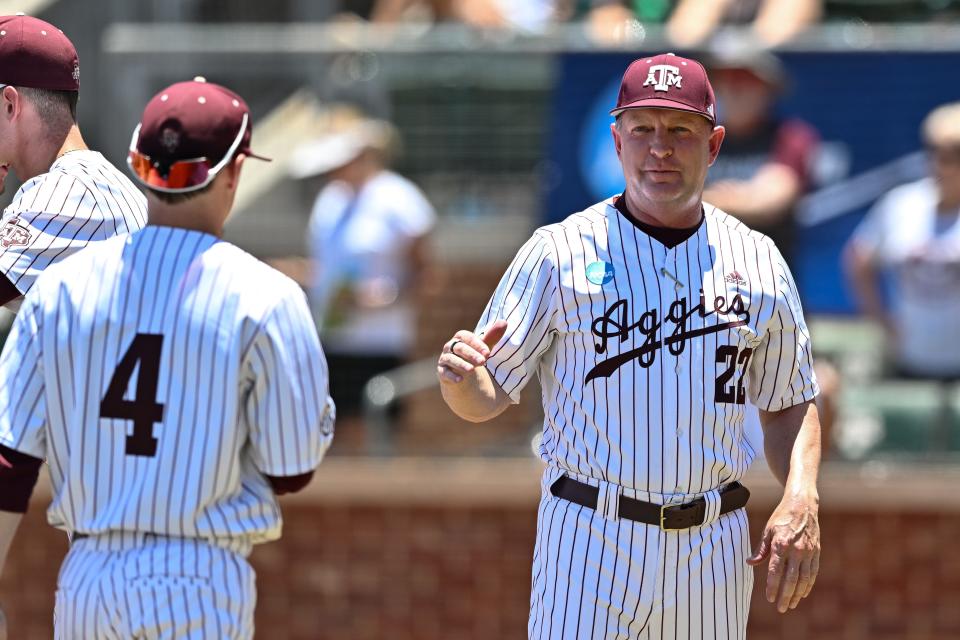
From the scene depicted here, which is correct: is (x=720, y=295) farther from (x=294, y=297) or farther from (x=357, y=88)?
(x=357, y=88)

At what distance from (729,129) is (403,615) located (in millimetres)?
2796

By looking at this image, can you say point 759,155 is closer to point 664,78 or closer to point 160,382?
point 664,78

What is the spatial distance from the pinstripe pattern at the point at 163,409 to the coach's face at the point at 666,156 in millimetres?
1049

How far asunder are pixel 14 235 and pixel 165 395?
2.73 ft

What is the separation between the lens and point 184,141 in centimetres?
312

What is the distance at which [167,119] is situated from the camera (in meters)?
3.13

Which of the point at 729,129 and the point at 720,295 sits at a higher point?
the point at 729,129

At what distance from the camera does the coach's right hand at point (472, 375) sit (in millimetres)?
3533

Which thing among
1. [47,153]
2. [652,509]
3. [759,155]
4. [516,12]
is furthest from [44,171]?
[516,12]

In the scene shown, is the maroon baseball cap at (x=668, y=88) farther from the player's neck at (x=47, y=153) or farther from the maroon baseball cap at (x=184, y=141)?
the player's neck at (x=47, y=153)

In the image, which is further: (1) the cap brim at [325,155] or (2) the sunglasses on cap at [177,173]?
(1) the cap brim at [325,155]

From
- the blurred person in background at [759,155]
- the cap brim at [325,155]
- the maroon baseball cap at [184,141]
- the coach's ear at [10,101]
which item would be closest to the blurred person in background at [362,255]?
the cap brim at [325,155]

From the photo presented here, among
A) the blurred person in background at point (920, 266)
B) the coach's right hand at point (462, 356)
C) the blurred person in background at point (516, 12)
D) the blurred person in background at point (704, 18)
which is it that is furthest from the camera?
the blurred person in background at point (516, 12)

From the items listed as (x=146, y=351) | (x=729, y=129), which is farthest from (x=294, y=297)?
(x=729, y=129)
